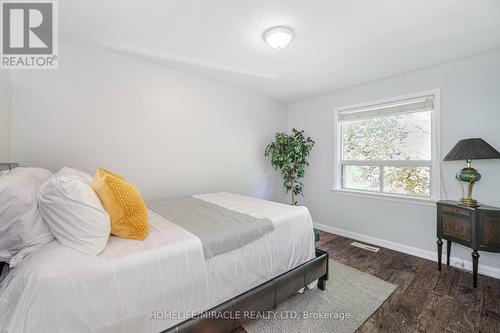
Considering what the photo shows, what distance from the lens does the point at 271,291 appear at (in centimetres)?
152

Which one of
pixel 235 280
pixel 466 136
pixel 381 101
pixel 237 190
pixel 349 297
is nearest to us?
pixel 235 280

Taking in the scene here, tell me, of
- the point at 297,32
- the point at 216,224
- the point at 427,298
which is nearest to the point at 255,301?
the point at 216,224

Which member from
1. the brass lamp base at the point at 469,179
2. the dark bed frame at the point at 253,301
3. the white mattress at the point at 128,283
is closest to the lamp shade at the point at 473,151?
the brass lamp base at the point at 469,179

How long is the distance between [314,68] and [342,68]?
0.36 m

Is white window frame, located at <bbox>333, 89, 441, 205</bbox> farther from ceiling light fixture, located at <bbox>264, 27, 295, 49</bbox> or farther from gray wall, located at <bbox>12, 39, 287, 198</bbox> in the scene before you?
ceiling light fixture, located at <bbox>264, 27, 295, 49</bbox>

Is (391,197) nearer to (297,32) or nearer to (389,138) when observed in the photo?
(389,138)

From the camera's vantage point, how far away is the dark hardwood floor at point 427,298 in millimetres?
1572

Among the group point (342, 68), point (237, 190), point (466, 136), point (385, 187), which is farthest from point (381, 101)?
point (237, 190)

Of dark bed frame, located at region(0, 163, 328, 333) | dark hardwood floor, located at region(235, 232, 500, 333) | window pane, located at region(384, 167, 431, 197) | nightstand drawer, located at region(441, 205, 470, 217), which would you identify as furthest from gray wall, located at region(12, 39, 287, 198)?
nightstand drawer, located at region(441, 205, 470, 217)

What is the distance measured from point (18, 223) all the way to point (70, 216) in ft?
0.61

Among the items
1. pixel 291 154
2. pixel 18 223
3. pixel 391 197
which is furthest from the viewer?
pixel 291 154

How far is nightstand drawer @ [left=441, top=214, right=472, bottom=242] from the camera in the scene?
7.08ft

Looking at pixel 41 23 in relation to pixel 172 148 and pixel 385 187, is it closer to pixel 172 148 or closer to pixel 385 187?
pixel 172 148

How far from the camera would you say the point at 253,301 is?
142cm
